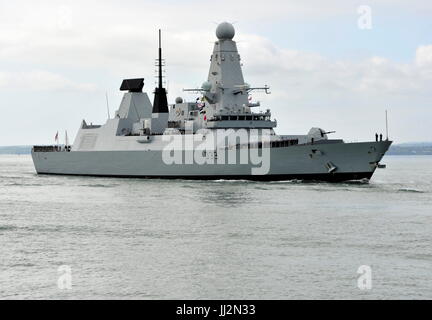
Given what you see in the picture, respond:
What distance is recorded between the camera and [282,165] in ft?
129

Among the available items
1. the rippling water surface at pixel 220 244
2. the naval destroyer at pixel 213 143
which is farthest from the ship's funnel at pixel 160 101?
the rippling water surface at pixel 220 244

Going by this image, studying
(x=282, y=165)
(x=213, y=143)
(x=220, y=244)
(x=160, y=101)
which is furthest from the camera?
(x=160, y=101)

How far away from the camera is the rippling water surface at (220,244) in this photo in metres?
15.2

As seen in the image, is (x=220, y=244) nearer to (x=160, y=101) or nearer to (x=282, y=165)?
(x=282, y=165)

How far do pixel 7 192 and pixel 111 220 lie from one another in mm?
16211

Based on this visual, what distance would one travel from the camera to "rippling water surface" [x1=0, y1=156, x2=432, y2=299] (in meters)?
15.2

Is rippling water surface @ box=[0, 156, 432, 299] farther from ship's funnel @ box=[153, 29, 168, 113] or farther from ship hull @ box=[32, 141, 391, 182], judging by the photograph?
ship's funnel @ box=[153, 29, 168, 113]

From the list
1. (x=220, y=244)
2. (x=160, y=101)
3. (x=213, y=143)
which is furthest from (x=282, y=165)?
(x=220, y=244)

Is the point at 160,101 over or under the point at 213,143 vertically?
over

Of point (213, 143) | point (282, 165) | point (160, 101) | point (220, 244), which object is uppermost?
point (160, 101)

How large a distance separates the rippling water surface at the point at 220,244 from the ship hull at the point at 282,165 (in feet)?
12.2

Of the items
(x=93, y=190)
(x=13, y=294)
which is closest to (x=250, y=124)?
(x=93, y=190)

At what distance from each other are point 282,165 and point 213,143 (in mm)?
4818

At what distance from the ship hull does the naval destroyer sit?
6 cm
